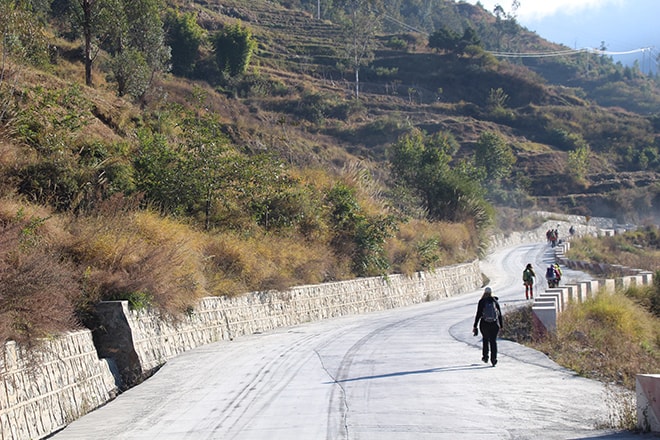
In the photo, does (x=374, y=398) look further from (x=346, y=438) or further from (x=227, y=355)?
(x=227, y=355)

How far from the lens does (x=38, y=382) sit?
37.2 feet

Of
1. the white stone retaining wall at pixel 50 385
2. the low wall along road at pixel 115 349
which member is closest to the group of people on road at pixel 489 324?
the low wall along road at pixel 115 349

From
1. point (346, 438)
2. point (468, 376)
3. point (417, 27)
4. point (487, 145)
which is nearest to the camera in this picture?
point (346, 438)

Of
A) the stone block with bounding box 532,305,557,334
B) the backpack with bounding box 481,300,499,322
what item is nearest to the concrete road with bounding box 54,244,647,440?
the backpack with bounding box 481,300,499,322

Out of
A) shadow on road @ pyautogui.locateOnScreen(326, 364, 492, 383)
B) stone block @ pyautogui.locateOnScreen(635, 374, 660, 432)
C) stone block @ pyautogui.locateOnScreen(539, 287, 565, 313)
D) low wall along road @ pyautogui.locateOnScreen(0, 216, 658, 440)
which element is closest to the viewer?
stone block @ pyautogui.locateOnScreen(635, 374, 660, 432)

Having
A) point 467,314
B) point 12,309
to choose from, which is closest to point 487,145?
point 467,314

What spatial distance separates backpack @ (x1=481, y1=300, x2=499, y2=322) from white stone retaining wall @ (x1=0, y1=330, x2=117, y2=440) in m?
7.39

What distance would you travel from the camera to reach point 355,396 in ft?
39.7

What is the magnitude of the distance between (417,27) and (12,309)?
18167cm

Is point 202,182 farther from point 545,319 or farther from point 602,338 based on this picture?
point 602,338

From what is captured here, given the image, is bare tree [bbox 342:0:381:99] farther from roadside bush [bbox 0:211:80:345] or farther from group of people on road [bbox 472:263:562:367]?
roadside bush [bbox 0:211:80:345]

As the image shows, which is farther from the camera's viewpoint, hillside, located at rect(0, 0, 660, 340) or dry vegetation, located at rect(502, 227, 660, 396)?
hillside, located at rect(0, 0, 660, 340)

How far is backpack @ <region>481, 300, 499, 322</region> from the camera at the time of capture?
1571 centimetres

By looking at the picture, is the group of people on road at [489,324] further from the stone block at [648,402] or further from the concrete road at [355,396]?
the stone block at [648,402]
